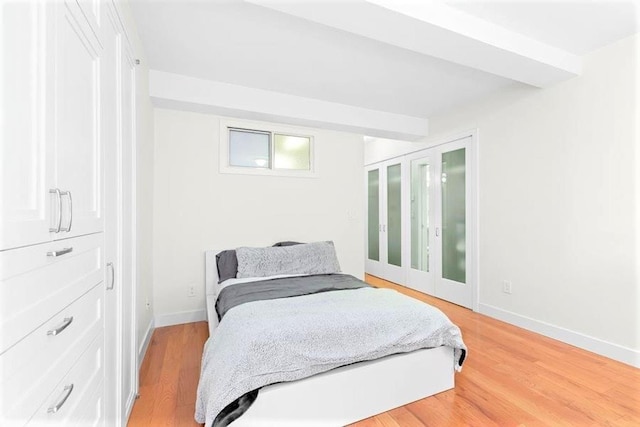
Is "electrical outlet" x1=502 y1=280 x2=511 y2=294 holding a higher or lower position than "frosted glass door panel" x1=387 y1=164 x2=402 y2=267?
lower

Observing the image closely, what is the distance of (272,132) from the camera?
3850mm

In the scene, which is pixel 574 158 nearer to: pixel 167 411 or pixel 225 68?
pixel 225 68

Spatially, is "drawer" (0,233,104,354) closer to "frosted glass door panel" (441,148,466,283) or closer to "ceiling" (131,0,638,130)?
"ceiling" (131,0,638,130)

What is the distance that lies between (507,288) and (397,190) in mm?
2229

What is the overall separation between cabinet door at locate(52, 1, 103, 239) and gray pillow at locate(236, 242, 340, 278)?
1.85 metres

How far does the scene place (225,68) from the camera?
2904 millimetres

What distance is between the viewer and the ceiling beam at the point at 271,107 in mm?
3033

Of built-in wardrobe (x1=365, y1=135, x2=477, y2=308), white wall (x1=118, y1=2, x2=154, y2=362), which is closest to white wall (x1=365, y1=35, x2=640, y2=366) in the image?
built-in wardrobe (x1=365, y1=135, x2=477, y2=308)

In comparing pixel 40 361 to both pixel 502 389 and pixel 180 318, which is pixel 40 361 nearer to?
pixel 502 389

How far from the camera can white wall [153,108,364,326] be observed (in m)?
3.29

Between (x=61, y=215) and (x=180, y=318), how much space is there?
2.74 m

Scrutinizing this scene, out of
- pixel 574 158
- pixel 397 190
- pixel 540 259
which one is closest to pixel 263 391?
pixel 540 259

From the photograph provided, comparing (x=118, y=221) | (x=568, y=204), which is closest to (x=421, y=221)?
(x=568, y=204)

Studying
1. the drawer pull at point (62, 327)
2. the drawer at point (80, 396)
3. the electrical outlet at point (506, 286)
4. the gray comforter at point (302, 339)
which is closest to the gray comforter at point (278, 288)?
the gray comforter at point (302, 339)
